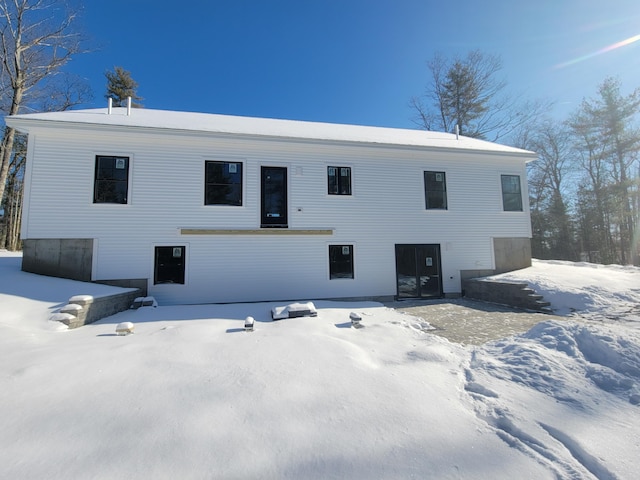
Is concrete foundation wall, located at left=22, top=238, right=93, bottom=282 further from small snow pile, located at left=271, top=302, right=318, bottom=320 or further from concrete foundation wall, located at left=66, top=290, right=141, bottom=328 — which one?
small snow pile, located at left=271, top=302, right=318, bottom=320

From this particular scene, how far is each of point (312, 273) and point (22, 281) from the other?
286 inches

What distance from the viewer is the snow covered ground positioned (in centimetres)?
191

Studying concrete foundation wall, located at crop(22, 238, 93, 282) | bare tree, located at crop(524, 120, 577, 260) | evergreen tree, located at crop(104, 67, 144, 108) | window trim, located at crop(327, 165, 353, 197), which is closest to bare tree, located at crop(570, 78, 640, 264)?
bare tree, located at crop(524, 120, 577, 260)

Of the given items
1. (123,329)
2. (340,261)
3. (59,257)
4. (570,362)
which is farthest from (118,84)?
(570,362)

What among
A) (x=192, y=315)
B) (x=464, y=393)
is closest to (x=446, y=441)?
(x=464, y=393)

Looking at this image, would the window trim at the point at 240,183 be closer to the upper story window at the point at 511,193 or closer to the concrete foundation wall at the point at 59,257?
the concrete foundation wall at the point at 59,257

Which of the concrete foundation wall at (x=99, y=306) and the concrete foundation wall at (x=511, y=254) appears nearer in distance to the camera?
the concrete foundation wall at (x=99, y=306)

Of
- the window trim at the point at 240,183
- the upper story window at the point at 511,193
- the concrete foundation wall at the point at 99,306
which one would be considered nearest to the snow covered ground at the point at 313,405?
the concrete foundation wall at the point at 99,306

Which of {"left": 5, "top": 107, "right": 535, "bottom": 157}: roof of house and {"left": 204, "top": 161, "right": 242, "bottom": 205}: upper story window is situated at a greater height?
{"left": 5, "top": 107, "right": 535, "bottom": 157}: roof of house

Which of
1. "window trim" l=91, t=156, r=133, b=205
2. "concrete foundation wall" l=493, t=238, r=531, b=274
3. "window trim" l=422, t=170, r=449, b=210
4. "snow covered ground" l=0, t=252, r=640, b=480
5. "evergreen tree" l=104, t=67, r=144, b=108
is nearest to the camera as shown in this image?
"snow covered ground" l=0, t=252, r=640, b=480

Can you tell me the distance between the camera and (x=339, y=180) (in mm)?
10016

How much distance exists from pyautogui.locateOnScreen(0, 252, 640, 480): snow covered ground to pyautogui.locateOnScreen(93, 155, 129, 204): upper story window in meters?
4.23

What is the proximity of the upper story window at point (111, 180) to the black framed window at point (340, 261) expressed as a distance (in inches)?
256

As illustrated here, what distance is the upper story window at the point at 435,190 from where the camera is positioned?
10712mm
